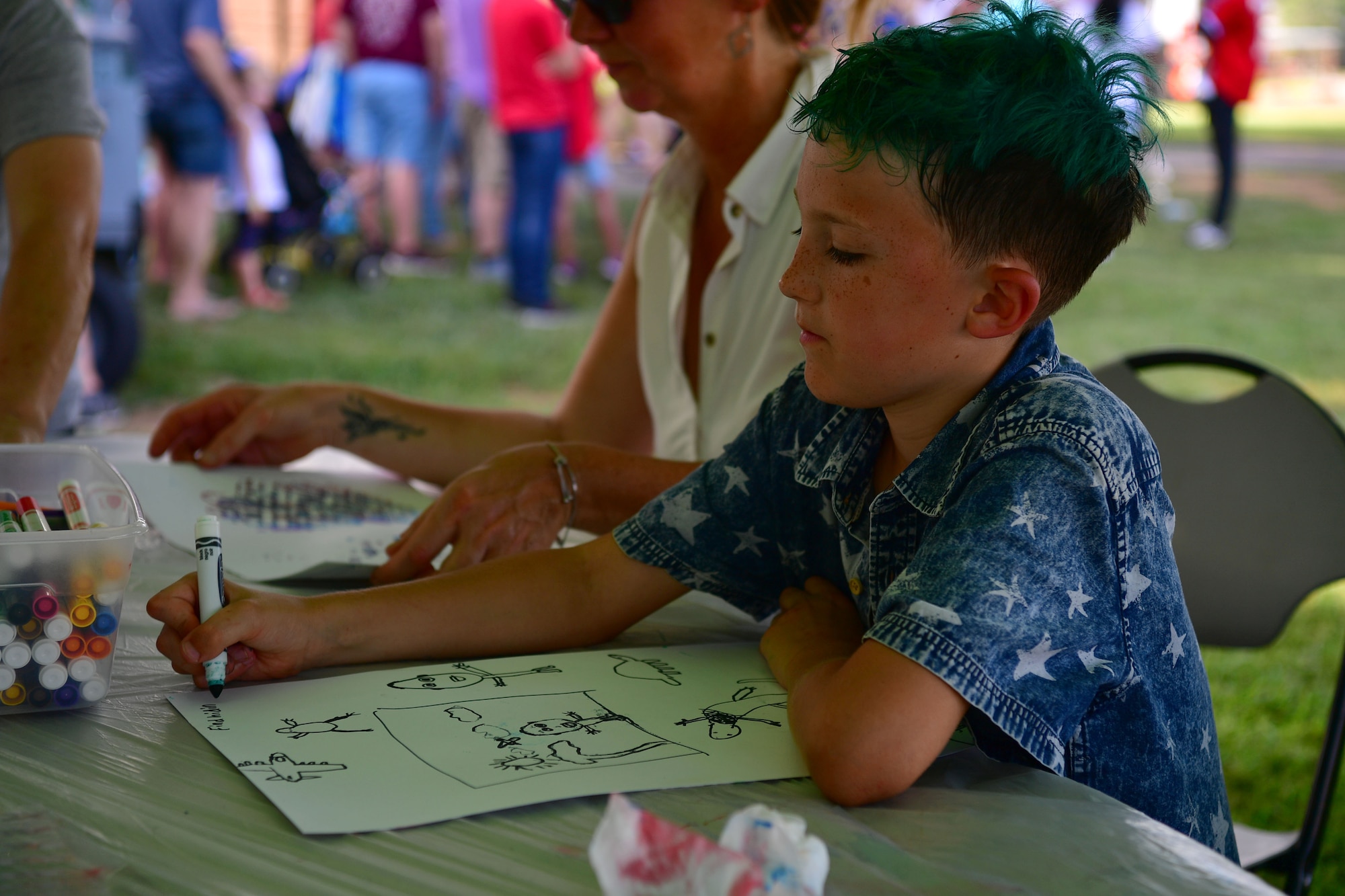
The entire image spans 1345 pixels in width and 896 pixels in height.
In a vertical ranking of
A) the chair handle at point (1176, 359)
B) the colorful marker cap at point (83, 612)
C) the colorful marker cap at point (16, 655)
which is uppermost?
the chair handle at point (1176, 359)

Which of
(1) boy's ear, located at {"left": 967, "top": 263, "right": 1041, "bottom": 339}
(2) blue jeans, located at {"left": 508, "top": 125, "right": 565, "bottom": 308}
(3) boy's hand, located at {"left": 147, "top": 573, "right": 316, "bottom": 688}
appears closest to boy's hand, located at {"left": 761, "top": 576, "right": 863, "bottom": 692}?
(1) boy's ear, located at {"left": 967, "top": 263, "right": 1041, "bottom": 339}

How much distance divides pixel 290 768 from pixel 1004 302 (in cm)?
54

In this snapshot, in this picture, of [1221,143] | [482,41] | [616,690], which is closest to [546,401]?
[482,41]

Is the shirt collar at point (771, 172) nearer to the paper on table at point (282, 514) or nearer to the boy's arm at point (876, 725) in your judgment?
the paper on table at point (282, 514)

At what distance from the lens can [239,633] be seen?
0.83 m

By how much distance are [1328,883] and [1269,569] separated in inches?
28.6

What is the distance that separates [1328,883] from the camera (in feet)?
5.81

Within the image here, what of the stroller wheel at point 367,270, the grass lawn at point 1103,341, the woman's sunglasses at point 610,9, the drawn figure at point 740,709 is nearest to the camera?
the drawn figure at point 740,709

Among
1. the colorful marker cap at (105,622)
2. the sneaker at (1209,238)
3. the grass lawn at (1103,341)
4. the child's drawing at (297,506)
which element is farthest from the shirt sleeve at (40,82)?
the sneaker at (1209,238)

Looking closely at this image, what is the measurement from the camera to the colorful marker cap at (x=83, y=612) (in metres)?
0.77

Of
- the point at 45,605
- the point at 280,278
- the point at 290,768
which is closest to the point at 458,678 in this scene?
the point at 290,768

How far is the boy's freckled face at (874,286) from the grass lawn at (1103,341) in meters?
1.67

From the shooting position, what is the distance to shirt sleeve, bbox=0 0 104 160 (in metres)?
1.40

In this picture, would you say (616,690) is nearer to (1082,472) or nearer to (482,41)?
(1082,472)
